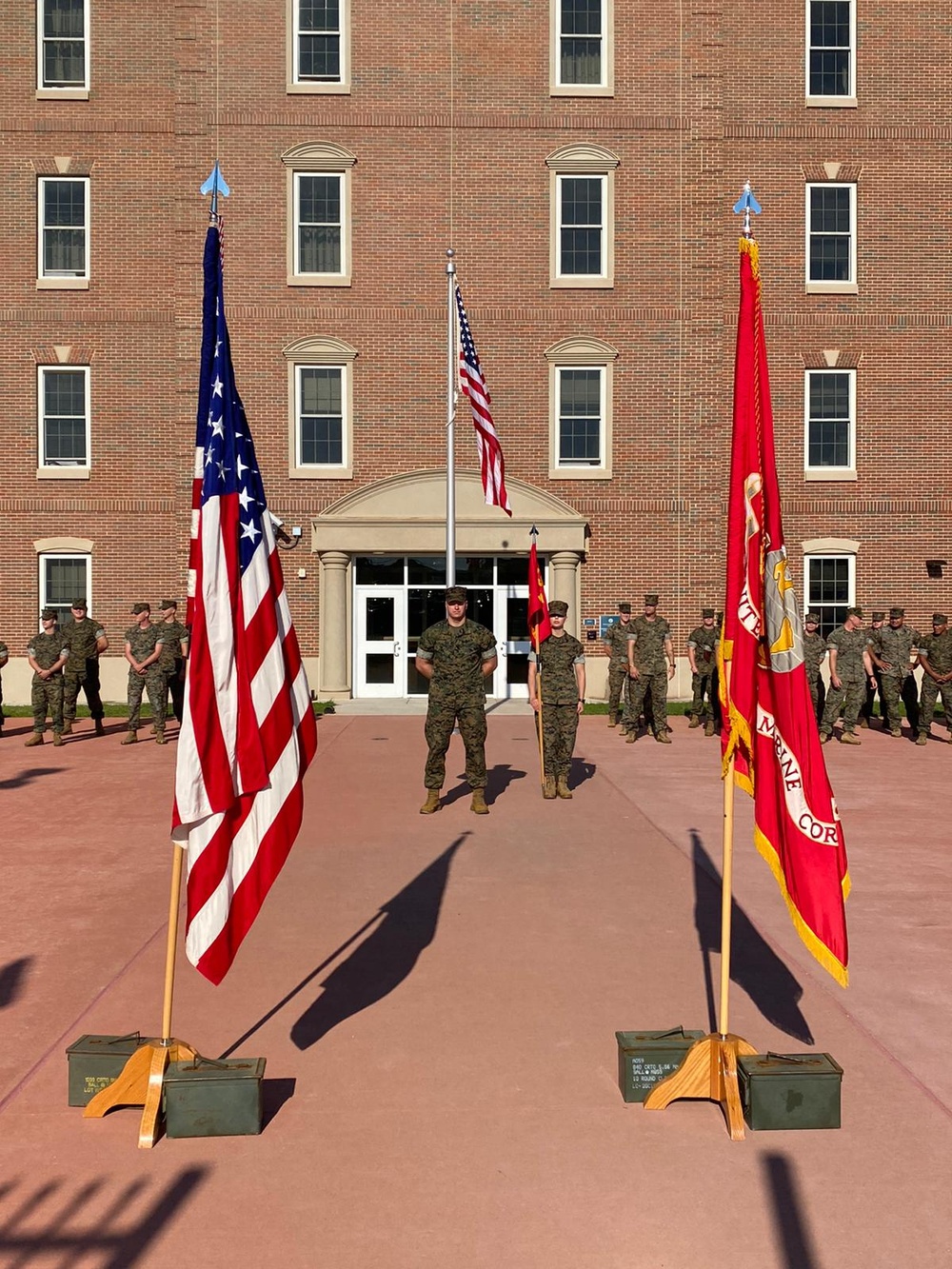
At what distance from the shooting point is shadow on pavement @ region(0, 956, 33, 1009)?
5986mm

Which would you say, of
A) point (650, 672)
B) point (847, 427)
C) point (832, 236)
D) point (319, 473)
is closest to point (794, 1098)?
point (650, 672)

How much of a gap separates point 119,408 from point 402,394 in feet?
19.3

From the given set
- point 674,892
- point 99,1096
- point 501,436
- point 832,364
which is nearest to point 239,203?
point 501,436

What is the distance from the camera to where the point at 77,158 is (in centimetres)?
2414

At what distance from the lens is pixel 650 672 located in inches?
693

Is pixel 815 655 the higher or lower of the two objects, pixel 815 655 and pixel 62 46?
the lower

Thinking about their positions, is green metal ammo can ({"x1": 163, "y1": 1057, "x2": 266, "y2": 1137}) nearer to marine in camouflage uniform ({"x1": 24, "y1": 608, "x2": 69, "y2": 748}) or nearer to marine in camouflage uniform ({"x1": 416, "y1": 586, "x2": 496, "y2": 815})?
marine in camouflage uniform ({"x1": 416, "y1": 586, "x2": 496, "y2": 815})

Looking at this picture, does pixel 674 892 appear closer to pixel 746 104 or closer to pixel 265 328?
pixel 265 328

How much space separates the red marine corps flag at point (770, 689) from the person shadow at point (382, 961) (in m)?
2.21

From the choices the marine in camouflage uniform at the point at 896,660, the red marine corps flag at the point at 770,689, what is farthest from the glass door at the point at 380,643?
the red marine corps flag at the point at 770,689

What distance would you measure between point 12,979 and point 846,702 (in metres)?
13.9

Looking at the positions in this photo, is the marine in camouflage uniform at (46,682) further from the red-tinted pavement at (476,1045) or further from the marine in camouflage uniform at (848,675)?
the marine in camouflage uniform at (848,675)

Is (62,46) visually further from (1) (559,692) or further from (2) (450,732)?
(2) (450,732)

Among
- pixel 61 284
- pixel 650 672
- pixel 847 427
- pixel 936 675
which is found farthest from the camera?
pixel 847 427
